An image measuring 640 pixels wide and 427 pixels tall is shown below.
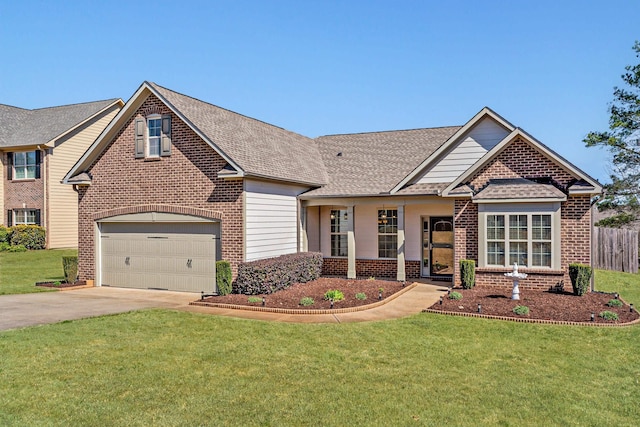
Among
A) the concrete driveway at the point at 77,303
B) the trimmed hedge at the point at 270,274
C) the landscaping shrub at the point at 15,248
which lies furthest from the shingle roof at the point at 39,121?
the trimmed hedge at the point at 270,274

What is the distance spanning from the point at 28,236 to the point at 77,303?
18594mm

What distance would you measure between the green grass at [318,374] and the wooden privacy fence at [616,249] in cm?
1373

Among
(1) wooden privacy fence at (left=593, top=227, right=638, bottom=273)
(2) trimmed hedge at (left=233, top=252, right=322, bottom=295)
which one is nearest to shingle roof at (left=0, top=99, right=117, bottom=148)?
(2) trimmed hedge at (left=233, top=252, right=322, bottom=295)

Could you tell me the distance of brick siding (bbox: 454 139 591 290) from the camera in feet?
47.4

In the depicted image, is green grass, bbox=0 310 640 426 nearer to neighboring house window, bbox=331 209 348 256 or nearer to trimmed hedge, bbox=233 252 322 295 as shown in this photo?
trimmed hedge, bbox=233 252 322 295

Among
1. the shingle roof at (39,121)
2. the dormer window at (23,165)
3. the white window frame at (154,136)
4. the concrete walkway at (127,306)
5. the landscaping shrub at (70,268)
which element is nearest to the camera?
the concrete walkway at (127,306)

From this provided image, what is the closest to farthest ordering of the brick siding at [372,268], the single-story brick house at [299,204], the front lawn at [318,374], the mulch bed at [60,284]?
the front lawn at [318,374] → the single-story brick house at [299,204] → the mulch bed at [60,284] → the brick siding at [372,268]

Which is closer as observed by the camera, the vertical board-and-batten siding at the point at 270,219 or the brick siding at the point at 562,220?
the brick siding at the point at 562,220

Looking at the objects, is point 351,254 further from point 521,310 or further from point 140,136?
point 140,136

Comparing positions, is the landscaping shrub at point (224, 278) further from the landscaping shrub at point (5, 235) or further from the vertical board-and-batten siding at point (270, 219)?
the landscaping shrub at point (5, 235)

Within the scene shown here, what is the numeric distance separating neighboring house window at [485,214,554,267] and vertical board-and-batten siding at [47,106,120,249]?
25.7 metres

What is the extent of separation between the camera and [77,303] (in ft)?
45.8

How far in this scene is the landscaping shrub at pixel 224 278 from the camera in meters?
14.5

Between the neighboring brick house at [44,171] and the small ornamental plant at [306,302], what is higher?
the neighboring brick house at [44,171]
